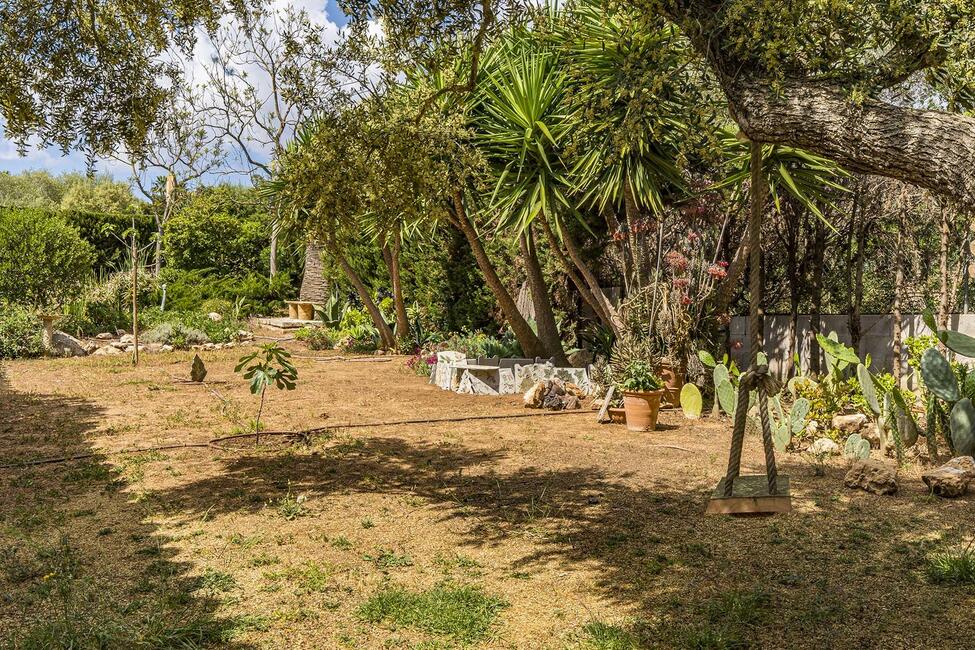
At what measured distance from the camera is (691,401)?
327 inches

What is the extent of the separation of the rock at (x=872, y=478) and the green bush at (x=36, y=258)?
14.3 metres

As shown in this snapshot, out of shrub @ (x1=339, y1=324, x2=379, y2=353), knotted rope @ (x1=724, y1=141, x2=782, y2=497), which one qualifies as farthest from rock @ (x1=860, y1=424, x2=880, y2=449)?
shrub @ (x1=339, y1=324, x2=379, y2=353)

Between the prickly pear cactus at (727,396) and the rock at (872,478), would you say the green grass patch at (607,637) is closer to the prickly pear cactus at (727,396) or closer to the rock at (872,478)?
the rock at (872,478)

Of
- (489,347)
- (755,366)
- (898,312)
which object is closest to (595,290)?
(489,347)

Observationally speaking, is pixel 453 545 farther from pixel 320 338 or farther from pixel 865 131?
pixel 320 338

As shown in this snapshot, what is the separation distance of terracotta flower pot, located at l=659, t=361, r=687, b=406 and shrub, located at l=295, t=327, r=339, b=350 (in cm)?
862

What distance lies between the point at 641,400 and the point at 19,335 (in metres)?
11.1

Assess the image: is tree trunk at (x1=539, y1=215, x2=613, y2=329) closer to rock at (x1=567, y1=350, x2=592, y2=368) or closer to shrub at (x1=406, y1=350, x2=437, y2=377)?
rock at (x1=567, y1=350, x2=592, y2=368)

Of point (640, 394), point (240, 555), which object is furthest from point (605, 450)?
point (240, 555)

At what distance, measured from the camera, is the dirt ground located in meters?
3.29

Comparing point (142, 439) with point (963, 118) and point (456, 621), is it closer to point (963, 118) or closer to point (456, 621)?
point (456, 621)

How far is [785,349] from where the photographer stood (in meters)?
9.62

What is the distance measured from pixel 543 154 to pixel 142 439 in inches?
202

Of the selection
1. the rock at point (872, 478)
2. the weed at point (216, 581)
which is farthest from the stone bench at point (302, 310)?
the weed at point (216, 581)
